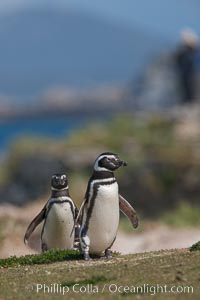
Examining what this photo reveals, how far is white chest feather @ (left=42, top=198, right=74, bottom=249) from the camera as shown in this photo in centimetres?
1275

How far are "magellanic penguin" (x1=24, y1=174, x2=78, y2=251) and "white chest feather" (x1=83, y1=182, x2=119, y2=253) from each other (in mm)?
1189

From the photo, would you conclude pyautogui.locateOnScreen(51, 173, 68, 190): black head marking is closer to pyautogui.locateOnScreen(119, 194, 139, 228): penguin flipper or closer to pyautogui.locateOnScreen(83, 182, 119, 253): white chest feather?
pyautogui.locateOnScreen(119, 194, 139, 228): penguin flipper

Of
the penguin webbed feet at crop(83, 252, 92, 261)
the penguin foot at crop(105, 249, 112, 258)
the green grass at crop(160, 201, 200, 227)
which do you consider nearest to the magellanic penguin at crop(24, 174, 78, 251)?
the penguin foot at crop(105, 249, 112, 258)

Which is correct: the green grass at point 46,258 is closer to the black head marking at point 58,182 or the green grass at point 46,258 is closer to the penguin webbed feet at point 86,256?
the penguin webbed feet at point 86,256

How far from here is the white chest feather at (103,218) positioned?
37.7ft

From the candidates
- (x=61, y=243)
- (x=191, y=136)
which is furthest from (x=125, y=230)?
(x=191, y=136)

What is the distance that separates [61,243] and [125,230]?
33.6 feet

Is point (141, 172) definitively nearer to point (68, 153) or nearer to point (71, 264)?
point (68, 153)

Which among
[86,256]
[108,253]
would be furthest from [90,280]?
[108,253]

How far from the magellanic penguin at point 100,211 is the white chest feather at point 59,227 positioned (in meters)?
1.03

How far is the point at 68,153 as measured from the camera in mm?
41938

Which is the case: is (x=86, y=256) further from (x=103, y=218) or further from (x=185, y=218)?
(x=185, y=218)

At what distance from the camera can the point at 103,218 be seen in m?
11.5

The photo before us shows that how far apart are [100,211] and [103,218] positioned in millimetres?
92
